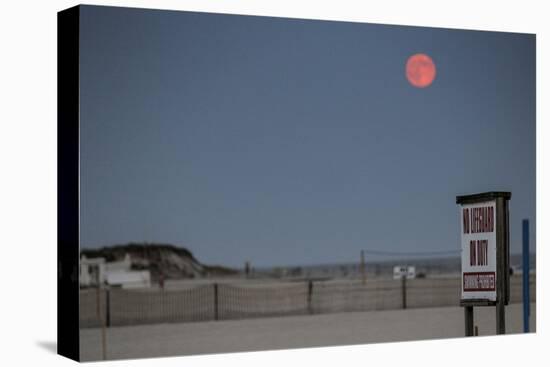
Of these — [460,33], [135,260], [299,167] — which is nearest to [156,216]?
[135,260]

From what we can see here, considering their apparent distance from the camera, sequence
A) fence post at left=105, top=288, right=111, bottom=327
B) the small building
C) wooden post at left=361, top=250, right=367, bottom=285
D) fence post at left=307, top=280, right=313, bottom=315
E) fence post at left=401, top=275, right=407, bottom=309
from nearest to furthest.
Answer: the small building < fence post at left=105, top=288, right=111, bottom=327 < fence post at left=307, top=280, right=313, bottom=315 < wooden post at left=361, top=250, right=367, bottom=285 < fence post at left=401, top=275, right=407, bottom=309

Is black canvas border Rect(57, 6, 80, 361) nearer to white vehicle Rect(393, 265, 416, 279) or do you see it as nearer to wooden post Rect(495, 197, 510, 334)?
white vehicle Rect(393, 265, 416, 279)

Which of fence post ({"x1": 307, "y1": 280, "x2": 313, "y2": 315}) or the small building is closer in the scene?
the small building

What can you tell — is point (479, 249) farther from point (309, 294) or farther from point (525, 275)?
point (309, 294)

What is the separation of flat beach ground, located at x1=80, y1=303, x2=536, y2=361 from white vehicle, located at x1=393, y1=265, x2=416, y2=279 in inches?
15.4

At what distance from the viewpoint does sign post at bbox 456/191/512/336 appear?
15.2 meters

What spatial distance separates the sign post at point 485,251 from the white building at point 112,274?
3627 millimetres

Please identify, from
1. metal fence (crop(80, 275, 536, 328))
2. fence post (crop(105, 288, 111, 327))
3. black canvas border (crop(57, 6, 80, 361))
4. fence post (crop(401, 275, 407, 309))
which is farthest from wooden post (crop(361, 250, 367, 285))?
black canvas border (crop(57, 6, 80, 361))

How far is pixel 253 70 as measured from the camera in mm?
14250

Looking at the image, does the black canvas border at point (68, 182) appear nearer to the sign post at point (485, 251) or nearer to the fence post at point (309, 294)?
the fence post at point (309, 294)

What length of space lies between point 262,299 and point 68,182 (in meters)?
2.34

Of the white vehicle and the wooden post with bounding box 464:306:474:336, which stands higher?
the white vehicle

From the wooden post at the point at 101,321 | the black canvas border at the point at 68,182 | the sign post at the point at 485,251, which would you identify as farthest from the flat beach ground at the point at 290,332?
the black canvas border at the point at 68,182

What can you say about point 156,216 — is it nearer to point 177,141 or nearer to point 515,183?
point 177,141
